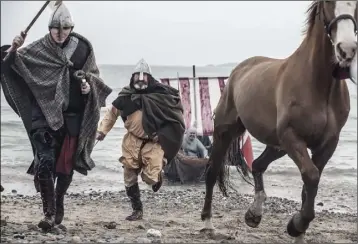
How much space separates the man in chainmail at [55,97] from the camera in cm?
634

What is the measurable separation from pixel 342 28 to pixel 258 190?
2.65 metres

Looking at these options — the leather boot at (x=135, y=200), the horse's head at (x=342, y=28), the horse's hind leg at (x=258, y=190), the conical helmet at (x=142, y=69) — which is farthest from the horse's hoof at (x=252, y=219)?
the conical helmet at (x=142, y=69)

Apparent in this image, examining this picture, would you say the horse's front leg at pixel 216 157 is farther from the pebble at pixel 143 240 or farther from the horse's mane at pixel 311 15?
the horse's mane at pixel 311 15

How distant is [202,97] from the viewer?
52.3ft

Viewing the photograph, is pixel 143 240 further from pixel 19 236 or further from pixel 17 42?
pixel 17 42

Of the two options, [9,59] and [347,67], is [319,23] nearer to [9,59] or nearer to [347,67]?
[347,67]

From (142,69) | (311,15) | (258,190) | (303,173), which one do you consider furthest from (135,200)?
(311,15)

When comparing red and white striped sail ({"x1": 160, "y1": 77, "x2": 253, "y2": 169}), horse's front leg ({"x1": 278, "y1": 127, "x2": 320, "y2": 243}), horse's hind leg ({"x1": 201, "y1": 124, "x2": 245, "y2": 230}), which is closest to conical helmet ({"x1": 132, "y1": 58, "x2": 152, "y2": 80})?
horse's hind leg ({"x1": 201, "y1": 124, "x2": 245, "y2": 230})

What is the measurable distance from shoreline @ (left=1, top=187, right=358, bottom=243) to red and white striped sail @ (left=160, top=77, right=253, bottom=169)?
343cm

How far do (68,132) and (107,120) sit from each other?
170 centimetres

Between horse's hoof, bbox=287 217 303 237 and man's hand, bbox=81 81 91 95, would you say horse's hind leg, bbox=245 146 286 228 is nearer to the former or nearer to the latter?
horse's hoof, bbox=287 217 303 237

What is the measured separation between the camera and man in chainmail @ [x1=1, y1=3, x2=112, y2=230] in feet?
20.8

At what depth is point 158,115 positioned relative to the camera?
26.5 feet

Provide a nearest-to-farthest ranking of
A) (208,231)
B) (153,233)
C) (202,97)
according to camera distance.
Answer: (153,233)
(208,231)
(202,97)
